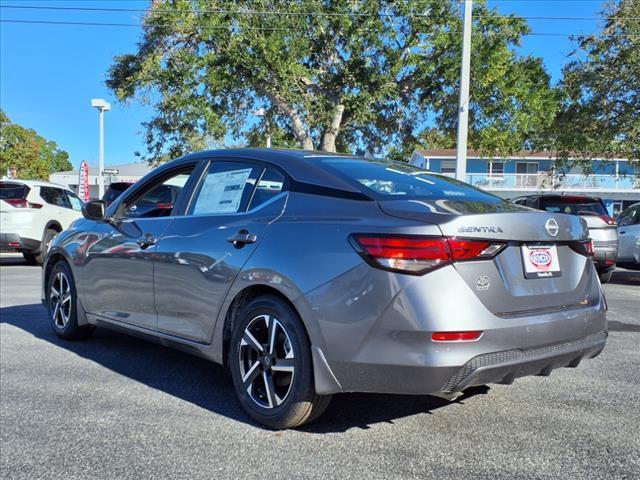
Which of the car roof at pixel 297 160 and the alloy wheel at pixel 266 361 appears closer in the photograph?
the alloy wheel at pixel 266 361

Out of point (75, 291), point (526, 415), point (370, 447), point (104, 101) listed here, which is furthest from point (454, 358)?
point (104, 101)

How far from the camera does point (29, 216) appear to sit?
12.7 meters

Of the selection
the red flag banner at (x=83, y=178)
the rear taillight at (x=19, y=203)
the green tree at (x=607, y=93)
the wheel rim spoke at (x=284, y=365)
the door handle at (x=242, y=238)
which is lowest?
the wheel rim spoke at (x=284, y=365)

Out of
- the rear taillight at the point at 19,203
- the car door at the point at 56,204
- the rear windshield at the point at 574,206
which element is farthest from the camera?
the car door at the point at 56,204

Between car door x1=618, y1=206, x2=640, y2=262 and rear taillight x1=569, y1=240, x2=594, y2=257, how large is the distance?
308 inches

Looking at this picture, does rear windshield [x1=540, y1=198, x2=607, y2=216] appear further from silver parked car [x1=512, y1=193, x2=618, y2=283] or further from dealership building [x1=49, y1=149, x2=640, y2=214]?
dealership building [x1=49, y1=149, x2=640, y2=214]

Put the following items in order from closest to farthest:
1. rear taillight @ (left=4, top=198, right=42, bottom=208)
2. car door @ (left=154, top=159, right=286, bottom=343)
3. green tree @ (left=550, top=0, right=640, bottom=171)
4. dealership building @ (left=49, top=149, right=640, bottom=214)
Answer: car door @ (left=154, top=159, right=286, bottom=343), rear taillight @ (left=4, top=198, right=42, bottom=208), green tree @ (left=550, top=0, right=640, bottom=171), dealership building @ (left=49, top=149, right=640, bottom=214)

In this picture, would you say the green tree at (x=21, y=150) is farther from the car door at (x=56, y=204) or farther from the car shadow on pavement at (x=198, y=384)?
the car shadow on pavement at (x=198, y=384)

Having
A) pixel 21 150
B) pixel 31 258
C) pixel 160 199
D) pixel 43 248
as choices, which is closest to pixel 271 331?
pixel 160 199

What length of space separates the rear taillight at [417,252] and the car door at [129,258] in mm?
1899

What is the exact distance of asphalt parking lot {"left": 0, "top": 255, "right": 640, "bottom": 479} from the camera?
9.77ft

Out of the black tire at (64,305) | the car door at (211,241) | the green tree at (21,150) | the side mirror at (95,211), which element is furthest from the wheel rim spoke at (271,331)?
the green tree at (21,150)

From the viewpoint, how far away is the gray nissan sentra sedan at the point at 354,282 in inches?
115

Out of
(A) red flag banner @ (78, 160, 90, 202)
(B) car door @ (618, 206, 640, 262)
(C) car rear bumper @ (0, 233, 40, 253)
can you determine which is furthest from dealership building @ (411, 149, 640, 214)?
(C) car rear bumper @ (0, 233, 40, 253)
